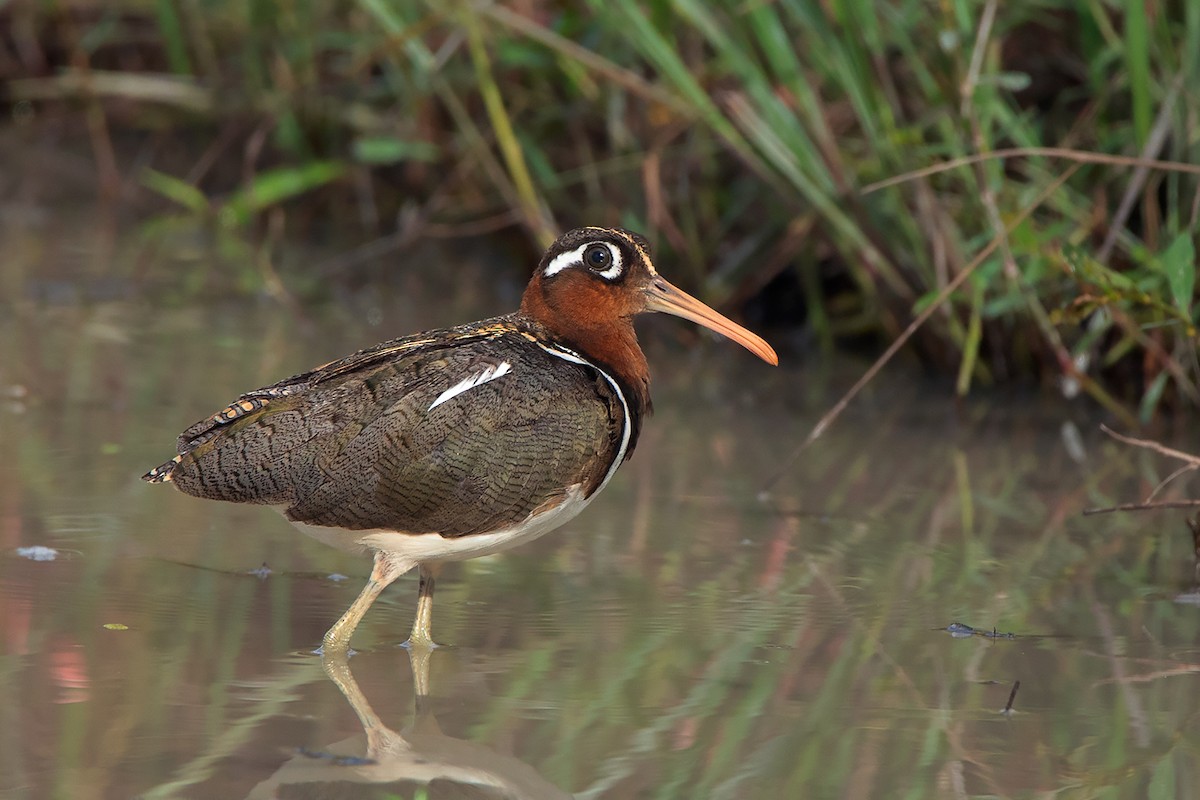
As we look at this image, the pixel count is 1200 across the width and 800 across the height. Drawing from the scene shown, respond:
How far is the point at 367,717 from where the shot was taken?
3918 millimetres

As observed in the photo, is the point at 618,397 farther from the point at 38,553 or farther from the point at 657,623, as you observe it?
the point at 38,553

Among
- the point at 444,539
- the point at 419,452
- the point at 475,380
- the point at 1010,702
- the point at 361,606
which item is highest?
the point at 475,380

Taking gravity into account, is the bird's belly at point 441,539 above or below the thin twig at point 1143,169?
below

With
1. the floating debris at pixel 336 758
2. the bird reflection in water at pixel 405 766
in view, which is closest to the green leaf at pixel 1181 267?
the bird reflection in water at pixel 405 766

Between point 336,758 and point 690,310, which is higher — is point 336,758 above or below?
below

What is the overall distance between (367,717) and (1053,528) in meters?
2.79

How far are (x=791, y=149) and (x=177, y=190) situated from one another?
3.84m

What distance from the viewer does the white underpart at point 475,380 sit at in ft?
14.4

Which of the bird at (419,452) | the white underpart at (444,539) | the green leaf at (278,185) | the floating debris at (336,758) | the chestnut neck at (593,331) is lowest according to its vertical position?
the floating debris at (336,758)

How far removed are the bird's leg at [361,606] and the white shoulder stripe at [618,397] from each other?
600 millimetres

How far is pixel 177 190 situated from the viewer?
9.11m

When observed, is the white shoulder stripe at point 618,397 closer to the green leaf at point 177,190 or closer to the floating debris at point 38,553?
the floating debris at point 38,553

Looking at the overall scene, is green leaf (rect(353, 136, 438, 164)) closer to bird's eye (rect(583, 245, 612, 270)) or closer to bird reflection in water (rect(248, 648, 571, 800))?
bird's eye (rect(583, 245, 612, 270))

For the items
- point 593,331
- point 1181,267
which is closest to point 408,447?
point 593,331
